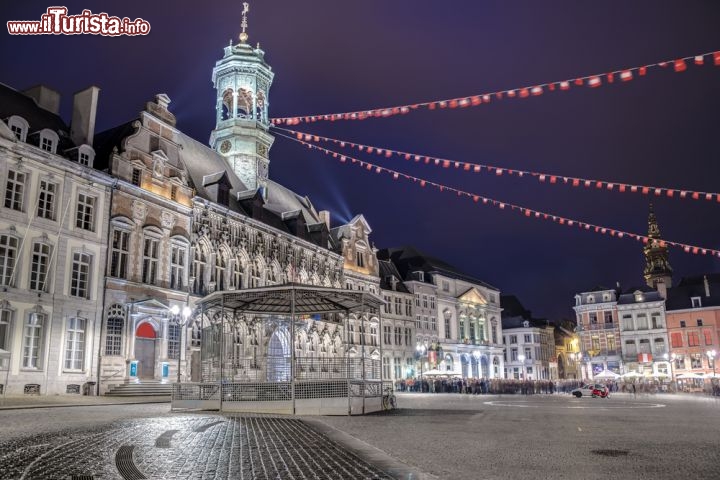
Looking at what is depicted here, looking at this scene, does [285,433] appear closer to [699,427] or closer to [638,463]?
[638,463]

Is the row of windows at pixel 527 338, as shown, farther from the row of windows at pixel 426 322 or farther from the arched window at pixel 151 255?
the arched window at pixel 151 255

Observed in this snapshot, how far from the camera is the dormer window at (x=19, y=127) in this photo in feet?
86.7

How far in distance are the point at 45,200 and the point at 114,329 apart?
23.7 ft

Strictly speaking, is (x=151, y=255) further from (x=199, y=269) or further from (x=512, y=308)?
(x=512, y=308)

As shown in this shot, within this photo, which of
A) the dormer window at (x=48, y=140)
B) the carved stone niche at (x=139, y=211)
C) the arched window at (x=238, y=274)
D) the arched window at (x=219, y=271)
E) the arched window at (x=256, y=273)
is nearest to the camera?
the dormer window at (x=48, y=140)

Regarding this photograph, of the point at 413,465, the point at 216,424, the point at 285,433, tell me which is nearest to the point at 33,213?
the point at 216,424

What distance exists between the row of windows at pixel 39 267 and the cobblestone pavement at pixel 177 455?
50.4 ft

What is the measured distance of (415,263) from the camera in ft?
244

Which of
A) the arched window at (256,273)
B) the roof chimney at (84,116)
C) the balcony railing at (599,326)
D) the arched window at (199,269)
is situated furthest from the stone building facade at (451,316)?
the roof chimney at (84,116)

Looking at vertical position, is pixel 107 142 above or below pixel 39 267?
above

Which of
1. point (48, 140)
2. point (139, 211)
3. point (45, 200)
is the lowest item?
point (45, 200)

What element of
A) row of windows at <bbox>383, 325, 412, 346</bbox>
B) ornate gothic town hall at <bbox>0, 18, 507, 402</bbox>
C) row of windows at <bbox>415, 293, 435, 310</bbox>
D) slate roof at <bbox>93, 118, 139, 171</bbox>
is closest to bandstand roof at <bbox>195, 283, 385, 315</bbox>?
ornate gothic town hall at <bbox>0, 18, 507, 402</bbox>

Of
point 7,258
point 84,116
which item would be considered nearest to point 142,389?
point 7,258

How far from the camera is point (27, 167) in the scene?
26.5 m
